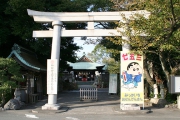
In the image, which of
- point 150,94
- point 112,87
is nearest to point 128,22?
point 150,94

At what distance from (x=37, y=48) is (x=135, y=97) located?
27.8 ft

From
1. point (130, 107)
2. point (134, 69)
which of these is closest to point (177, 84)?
point (134, 69)

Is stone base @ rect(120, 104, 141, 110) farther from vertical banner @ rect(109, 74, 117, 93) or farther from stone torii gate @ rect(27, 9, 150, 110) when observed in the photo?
vertical banner @ rect(109, 74, 117, 93)

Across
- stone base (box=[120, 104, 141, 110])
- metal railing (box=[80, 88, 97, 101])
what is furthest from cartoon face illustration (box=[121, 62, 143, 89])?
metal railing (box=[80, 88, 97, 101])

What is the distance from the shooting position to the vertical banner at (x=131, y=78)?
38.0 feet

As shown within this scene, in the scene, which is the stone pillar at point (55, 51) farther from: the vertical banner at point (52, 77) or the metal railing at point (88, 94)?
the metal railing at point (88, 94)

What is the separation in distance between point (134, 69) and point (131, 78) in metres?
0.49

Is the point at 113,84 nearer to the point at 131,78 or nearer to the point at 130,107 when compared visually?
the point at 131,78

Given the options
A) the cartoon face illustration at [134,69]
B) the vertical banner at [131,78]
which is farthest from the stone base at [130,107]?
the cartoon face illustration at [134,69]

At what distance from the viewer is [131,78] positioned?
38.2 ft

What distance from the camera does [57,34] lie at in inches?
489

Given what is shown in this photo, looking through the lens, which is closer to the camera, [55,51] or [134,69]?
[134,69]

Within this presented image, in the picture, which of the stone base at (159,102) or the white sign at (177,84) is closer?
the white sign at (177,84)

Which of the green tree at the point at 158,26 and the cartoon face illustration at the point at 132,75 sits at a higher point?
the green tree at the point at 158,26
